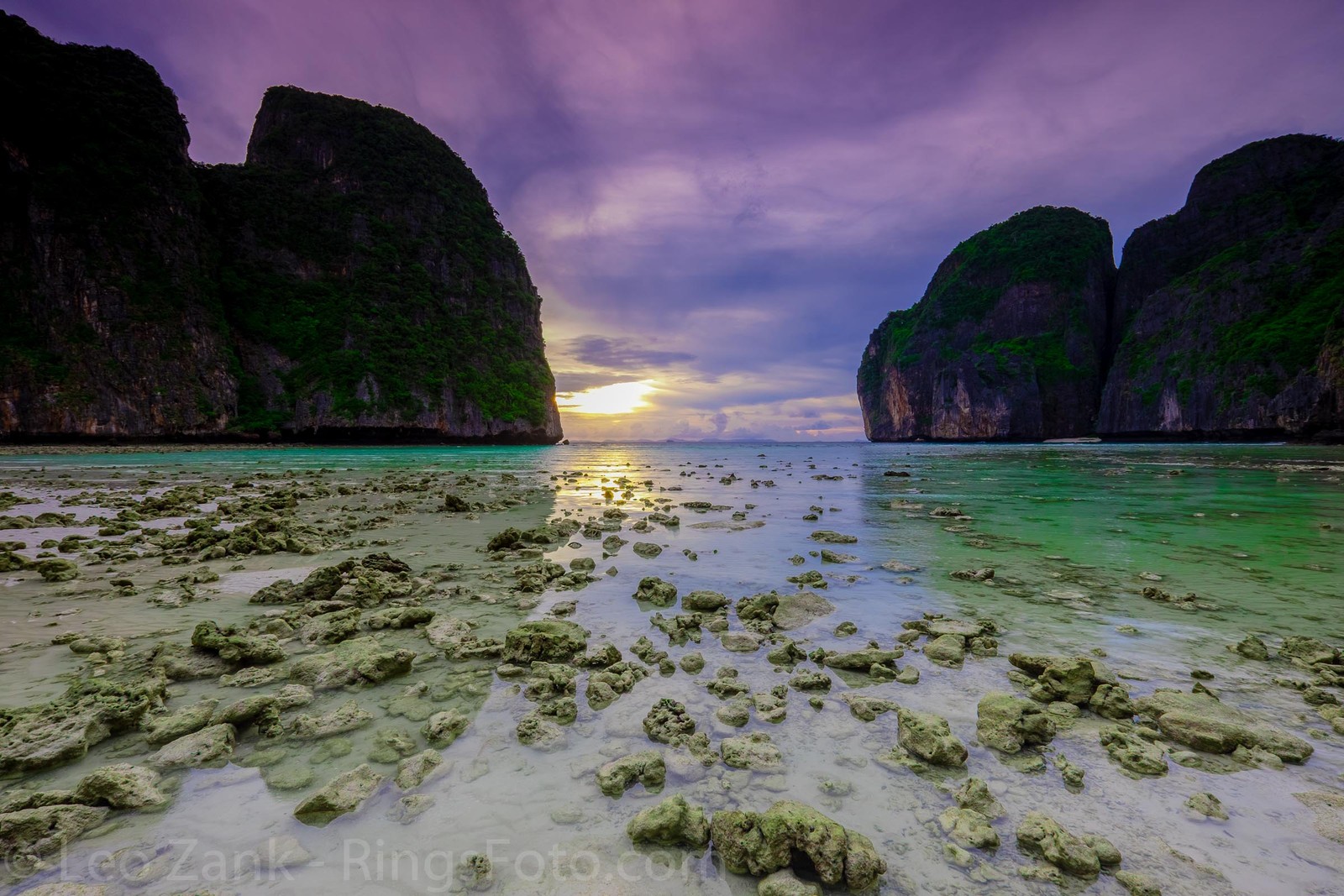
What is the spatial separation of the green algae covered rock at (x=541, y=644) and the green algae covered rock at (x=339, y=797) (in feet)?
5.47

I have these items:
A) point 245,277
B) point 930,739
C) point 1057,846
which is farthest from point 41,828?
point 245,277

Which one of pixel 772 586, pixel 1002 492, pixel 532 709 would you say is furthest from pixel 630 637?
pixel 1002 492

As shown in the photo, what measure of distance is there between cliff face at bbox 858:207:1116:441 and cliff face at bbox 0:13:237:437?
144 meters

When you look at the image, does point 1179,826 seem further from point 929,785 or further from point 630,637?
point 630,637

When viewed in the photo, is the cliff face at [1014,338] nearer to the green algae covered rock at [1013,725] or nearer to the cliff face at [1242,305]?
the cliff face at [1242,305]

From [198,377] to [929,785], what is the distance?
304 ft

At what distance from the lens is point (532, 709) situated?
385 centimetres

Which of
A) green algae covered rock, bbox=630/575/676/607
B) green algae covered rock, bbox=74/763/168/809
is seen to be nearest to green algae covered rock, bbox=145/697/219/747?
green algae covered rock, bbox=74/763/168/809

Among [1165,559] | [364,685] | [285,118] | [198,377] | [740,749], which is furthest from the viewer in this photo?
[285,118]

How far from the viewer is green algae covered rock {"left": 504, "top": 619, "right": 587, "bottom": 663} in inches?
184

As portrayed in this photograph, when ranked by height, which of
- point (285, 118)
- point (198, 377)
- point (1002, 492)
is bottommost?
point (1002, 492)

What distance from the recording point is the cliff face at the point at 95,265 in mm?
60375

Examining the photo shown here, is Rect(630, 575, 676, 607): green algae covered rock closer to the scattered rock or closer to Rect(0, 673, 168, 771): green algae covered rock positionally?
Rect(0, 673, 168, 771): green algae covered rock

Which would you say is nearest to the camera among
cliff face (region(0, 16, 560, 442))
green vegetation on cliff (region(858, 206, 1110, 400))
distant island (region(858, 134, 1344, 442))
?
cliff face (region(0, 16, 560, 442))
